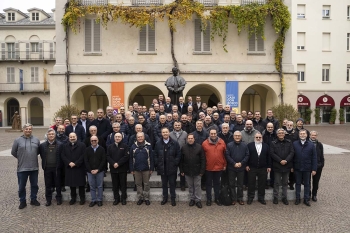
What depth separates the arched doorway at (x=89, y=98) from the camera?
74.2 feet

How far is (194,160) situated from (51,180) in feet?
11.2

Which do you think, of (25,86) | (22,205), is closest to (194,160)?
(22,205)

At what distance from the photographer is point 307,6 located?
35062mm

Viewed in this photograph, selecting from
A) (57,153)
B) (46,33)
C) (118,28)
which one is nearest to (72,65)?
(118,28)

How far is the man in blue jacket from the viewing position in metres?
7.03

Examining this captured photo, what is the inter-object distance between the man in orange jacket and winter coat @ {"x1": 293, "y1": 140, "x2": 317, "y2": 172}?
1709mm

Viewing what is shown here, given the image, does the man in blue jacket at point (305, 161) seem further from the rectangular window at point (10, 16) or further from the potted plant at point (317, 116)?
the rectangular window at point (10, 16)

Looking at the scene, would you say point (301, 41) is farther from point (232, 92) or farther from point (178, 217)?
point (178, 217)

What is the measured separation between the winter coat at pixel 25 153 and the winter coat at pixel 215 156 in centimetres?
395

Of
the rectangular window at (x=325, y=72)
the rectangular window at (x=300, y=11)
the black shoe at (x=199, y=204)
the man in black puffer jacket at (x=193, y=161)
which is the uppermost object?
the rectangular window at (x=300, y=11)

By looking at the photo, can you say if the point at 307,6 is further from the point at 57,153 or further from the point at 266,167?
the point at 57,153

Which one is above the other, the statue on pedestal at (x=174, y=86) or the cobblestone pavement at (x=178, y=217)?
the statue on pedestal at (x=174, y=86)

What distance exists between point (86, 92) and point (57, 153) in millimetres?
17675

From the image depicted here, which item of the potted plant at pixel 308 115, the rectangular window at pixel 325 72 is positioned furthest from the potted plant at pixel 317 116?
the rectangular window at pixel 325 72
